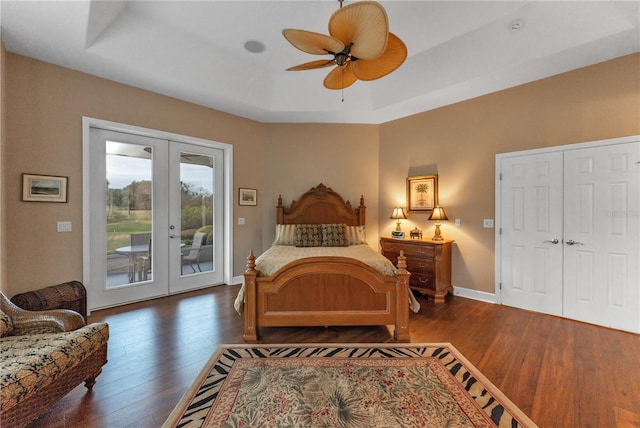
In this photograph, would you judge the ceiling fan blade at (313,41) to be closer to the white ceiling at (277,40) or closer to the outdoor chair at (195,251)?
the white ceiling at (277,40)

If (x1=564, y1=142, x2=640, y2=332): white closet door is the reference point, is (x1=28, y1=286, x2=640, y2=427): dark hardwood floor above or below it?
below

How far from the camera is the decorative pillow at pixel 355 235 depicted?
4.47m

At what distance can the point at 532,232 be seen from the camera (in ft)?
11.5

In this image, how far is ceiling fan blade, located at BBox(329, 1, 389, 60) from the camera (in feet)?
5.66

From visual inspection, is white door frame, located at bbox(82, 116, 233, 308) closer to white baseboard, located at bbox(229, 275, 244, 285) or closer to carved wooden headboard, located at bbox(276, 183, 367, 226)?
white baseboard, located at bbox(229, 275, 244, 285)

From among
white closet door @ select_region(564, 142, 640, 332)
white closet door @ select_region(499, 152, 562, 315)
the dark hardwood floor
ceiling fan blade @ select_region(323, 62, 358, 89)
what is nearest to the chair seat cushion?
the dark hardwood floor

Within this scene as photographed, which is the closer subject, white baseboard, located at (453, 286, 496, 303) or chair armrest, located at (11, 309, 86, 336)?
chair armrest, located at (11, 309, 86, 336)

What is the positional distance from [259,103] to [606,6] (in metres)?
4.12

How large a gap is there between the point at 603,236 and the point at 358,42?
352cm

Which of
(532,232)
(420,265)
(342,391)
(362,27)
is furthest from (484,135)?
(342,391)

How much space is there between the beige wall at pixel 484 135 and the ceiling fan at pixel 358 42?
7.94 ft

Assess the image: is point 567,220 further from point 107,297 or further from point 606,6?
point 107,297

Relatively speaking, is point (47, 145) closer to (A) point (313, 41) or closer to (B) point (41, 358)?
(B) point (41, 358)

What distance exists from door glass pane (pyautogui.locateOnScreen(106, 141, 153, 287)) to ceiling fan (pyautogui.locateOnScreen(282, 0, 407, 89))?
288cm
